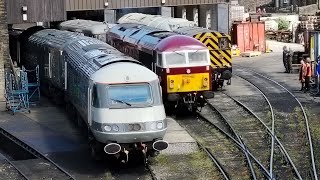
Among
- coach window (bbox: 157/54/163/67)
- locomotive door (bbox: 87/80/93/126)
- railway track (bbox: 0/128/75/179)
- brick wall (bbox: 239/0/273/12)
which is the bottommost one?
railway track (bbox: 0/128/75/179)

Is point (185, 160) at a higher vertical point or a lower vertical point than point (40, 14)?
lower

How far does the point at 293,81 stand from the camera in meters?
28.8

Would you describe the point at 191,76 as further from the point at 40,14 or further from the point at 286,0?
the point at 286,0

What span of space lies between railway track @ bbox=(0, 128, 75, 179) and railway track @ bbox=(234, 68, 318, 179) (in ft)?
16.5

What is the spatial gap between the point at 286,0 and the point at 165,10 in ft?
101

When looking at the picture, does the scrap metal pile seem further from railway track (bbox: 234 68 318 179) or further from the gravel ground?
railway track (bbox: 234 68 318 179)

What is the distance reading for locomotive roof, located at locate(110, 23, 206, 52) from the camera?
21172mm

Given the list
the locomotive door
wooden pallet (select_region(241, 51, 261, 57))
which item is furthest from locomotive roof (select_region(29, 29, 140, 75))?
wooden pallet (select_region(241, 51, 261, 57))

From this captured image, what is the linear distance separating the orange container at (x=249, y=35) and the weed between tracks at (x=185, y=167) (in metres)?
23.3

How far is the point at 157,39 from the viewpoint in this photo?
22.1 metres

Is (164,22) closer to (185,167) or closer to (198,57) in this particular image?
(198,57)

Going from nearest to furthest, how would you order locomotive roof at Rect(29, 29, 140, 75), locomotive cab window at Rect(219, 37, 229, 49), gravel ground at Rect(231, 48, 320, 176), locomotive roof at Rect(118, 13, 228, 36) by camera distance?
1. locomotive roof at Rect(29, 29, 140, 75)
2. gravel ground at Rect(231, 48, 320, 176)
3. locomotive cab window at Rect(219, 37, 229, 49)
4. locomotive roof at Rect(118, 13, 228, 36)

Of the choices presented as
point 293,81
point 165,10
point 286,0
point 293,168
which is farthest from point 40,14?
point 286,0

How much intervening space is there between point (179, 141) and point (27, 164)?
414cm
